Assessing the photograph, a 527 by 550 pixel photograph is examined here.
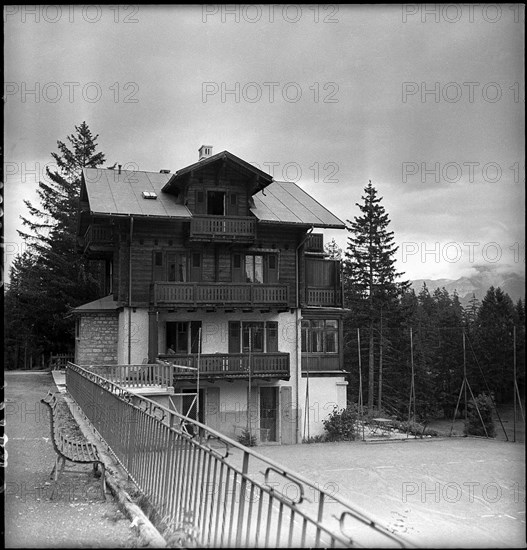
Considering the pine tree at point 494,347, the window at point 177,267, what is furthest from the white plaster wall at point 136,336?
the pine tree at point 494,347

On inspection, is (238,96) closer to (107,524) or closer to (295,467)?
(107,524)

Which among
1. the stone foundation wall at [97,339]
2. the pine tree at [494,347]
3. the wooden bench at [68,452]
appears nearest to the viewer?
the wooden bench at [68,452]

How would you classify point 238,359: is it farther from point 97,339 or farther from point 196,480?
point 196,480

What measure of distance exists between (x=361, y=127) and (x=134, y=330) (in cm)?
1626

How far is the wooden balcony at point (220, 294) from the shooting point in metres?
27.5

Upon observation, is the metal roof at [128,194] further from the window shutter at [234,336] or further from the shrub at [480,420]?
the shrub at [480,420]

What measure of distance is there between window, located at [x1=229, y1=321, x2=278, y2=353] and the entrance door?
2137mm

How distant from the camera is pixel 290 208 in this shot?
31.5m

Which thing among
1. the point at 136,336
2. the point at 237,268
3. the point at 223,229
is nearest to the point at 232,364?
the point at 136,336

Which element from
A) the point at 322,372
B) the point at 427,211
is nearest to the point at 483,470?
the point at 322,372

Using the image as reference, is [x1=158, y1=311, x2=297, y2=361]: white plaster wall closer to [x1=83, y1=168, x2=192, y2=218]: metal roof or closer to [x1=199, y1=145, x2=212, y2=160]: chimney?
[x1=83, y1=168, x2=192, y2=218]: metal roof

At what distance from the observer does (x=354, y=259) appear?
56438mm

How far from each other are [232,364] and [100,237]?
28.2ft

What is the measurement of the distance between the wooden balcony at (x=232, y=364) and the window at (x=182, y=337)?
123cm
